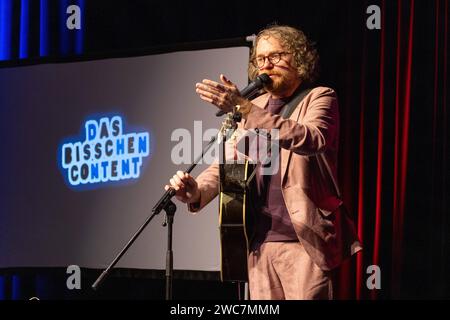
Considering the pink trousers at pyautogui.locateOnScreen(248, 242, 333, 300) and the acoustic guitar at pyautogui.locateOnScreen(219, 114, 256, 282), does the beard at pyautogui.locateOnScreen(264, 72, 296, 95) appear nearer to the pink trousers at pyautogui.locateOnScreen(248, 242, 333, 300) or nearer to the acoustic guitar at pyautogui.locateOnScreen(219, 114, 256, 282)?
the acoustic guitar at pyautogui.locateOnScreen(219, 114, 256, 282)

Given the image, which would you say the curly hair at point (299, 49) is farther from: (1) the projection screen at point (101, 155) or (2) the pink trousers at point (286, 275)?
(1) the projection screen at point (101, 155)

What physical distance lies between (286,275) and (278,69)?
77cm

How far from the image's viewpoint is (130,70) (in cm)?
399

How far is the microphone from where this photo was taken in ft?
8.41

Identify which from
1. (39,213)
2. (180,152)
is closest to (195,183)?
(180,152)

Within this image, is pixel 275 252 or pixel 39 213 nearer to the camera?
pixel 275 252

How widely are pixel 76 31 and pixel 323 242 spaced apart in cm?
253

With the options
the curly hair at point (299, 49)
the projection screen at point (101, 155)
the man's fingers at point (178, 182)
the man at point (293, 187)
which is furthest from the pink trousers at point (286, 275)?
the projection screen at point (101, 155)

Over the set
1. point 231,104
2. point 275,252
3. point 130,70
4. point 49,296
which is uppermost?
point 130,70

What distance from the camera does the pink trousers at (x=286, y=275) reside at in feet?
8.39

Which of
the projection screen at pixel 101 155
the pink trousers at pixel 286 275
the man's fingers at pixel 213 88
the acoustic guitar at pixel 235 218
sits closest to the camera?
the man's fingers at pixel 213 88

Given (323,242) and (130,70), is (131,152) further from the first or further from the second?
(323,242)

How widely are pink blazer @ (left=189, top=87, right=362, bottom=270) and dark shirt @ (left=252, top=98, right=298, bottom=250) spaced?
53 millimetres

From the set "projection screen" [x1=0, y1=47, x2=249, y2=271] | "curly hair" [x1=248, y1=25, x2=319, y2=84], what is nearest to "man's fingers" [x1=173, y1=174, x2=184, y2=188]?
"curly hair" [x1=248, y1=25, x2=319, y2=84]
